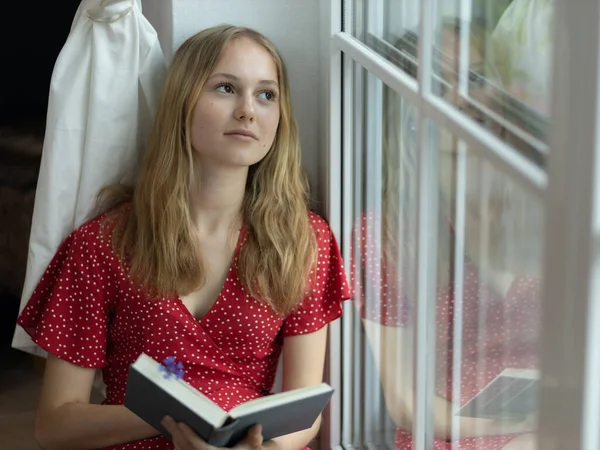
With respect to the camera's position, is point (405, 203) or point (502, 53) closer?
point (502, 53)

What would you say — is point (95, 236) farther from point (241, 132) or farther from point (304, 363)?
point (304, 363)

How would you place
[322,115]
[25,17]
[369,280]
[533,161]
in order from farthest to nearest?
[25,17] < [322,115] < [369,280] < [533,161]

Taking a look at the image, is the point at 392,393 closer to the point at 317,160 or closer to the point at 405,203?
the point at 405,203

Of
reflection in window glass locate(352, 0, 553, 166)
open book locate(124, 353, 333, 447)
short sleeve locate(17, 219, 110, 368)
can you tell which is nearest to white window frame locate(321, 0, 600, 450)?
reflection in window glass locate(352, 0, 553, 166)

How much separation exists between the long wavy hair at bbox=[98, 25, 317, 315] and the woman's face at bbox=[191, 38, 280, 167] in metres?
0.02

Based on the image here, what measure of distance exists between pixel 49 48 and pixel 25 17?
0.13 meters

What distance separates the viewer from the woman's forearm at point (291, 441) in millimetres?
1511

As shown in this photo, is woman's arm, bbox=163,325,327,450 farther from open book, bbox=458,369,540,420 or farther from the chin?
open book, bbox=458,369,540,420

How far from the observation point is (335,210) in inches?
66.6

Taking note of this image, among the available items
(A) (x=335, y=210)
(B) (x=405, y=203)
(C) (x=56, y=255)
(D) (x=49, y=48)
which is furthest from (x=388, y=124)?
(D) (x=49, y=48)

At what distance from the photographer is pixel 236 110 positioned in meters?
1.54

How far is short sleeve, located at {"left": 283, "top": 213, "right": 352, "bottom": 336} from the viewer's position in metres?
1.64

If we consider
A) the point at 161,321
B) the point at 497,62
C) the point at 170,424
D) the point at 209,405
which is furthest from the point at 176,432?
the point at 497,62

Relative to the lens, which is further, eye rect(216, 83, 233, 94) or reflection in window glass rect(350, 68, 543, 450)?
eye rect(216, 83, 233, 94)
